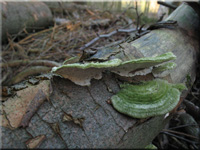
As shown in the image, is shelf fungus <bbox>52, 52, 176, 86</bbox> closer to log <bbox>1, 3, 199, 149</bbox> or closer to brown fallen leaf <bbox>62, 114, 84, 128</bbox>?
log <bbox>1, 3, 199, 149</bbox>

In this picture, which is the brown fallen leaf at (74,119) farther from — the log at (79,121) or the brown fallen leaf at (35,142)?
the brown fallen leaf at (35,142)

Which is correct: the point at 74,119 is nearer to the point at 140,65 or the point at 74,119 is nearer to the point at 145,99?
the point at 145,99

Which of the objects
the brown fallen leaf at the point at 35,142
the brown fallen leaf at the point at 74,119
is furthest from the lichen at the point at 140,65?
the brown fallen leaf at the point at 35,142

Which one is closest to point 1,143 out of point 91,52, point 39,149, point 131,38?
point 39,149

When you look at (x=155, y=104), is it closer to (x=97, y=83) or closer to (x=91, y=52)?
(x=97, y=83)

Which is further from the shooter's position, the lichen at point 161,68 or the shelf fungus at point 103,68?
the lichen at point 161,68
